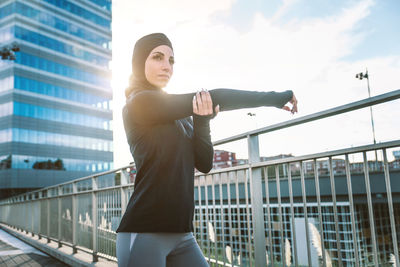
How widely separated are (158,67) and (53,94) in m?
52.7

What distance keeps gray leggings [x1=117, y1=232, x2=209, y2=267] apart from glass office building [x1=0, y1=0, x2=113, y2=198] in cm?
4820

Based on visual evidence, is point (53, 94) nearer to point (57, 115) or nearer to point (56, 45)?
point (57, 115)

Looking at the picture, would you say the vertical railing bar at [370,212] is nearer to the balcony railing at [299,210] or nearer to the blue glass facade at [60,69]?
the balcony railing at [299,210]

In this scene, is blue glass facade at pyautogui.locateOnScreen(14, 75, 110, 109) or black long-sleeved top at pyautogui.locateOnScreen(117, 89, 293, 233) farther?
blue glass facade at pyautogui.locateOnScreen(14, 75, 110, 109)

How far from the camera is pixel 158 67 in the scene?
1.68m

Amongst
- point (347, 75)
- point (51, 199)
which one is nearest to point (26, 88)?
point (347, 75)

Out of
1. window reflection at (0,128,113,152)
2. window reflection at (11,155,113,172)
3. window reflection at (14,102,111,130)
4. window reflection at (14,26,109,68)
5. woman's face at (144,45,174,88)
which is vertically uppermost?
window reflection at (14,26,109,68)

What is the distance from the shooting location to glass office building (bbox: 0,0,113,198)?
44.9m

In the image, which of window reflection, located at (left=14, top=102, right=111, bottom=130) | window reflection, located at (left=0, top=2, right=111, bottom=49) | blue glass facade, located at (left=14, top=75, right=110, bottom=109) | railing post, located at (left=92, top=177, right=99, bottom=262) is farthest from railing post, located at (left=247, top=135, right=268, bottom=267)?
window reflection, located at (left=0, top=2, right=111, bottom=49)

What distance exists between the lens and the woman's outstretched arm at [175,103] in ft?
4.63

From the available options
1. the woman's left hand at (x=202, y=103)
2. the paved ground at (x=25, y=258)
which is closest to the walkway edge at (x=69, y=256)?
the paved ground at (x=25, y=258)

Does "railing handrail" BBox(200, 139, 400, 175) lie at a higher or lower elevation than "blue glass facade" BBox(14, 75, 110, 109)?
lower

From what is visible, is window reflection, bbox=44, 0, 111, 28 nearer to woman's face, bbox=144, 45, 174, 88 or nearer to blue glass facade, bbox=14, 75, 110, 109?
blue glass facade, bbox=14, 75, 110, 109

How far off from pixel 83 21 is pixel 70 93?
1339 cm
